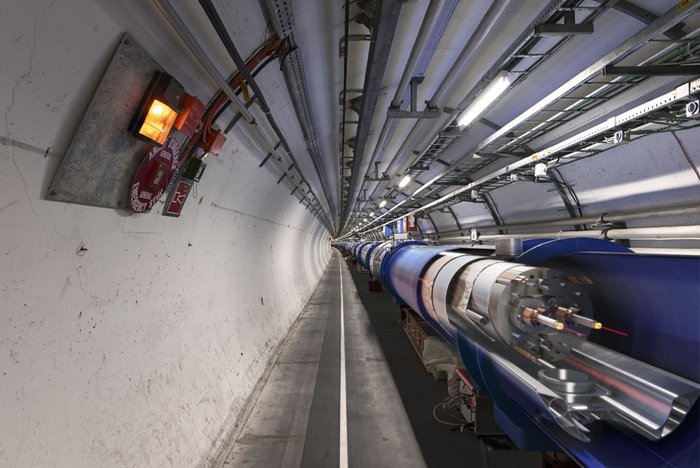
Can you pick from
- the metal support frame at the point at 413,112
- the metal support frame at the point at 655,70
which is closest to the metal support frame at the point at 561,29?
the metal support frame at the point at 655,70

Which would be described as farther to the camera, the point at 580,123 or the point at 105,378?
the point at 580,123

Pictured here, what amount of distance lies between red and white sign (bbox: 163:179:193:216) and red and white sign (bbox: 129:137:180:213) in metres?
0.26

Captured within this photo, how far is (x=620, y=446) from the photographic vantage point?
180cm

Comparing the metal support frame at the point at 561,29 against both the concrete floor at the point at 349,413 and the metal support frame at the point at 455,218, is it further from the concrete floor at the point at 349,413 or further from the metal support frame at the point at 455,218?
the metal support frame at the point at 455,218

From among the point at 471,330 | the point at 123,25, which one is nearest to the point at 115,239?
the point at 123,25

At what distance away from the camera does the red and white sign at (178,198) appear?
2.86 meters

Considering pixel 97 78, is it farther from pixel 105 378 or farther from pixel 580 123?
pixel 580 123

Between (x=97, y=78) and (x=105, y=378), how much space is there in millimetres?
1716

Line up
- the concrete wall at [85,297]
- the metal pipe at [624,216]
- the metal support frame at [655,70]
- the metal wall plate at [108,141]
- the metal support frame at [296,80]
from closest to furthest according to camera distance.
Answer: the concrete wall at [85,297], the metal wall plate at [108,141], the metal support frame at [296,80], the metal support frame at [655,70], the metal pipe at [624,216]

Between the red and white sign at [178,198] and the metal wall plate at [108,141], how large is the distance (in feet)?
2.10

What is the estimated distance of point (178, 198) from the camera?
9.66 ft

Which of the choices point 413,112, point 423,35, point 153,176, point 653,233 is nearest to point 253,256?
point 413,112

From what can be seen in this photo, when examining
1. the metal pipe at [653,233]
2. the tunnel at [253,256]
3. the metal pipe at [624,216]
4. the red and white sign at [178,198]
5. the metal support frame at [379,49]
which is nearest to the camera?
the tunnel at [253,256]

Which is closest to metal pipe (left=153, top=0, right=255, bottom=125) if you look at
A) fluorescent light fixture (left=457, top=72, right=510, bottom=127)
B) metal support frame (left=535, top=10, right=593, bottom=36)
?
metal support frame (left=535, top=10, right=593, bottom=36)
